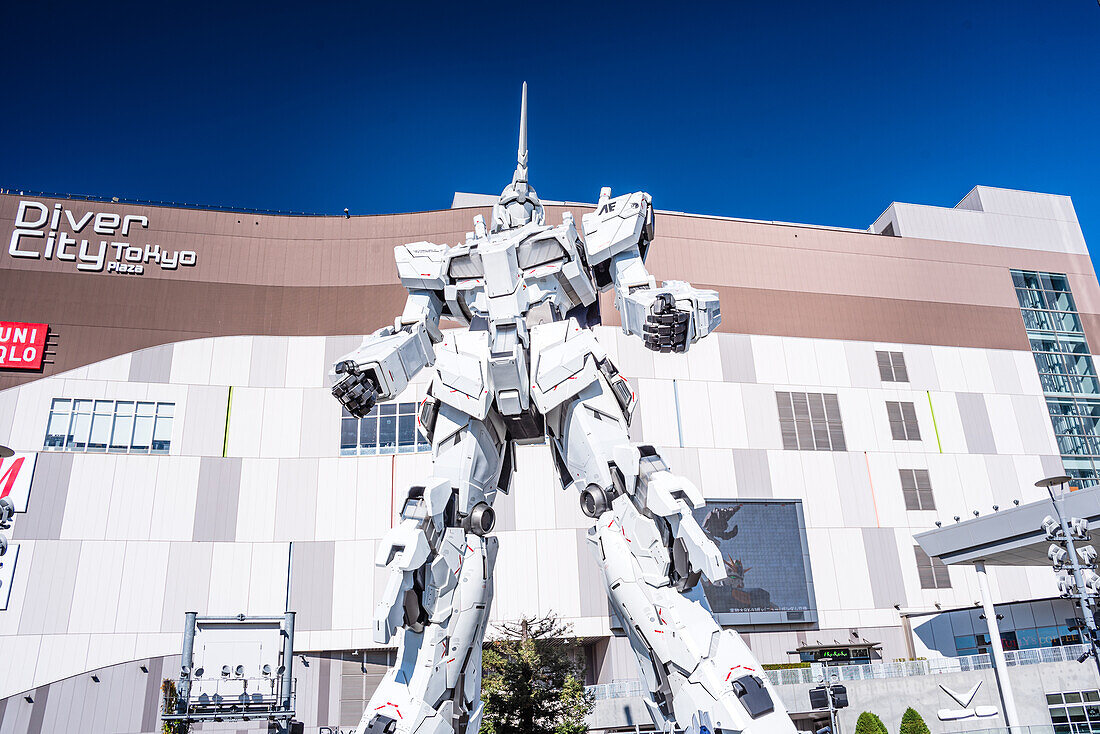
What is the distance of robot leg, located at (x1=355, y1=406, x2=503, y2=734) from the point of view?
6344mm

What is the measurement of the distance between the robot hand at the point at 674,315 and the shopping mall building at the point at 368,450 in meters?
19.4

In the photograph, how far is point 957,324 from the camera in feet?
120

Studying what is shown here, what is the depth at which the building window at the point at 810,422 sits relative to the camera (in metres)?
32.4

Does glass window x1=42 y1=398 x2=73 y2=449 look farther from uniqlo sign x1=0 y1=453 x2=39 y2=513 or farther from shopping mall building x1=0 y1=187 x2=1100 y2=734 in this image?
uniqlo sign x1=0 y1=453 x2=39 y2=513

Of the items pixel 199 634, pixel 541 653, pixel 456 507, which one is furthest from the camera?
pixel 541 653

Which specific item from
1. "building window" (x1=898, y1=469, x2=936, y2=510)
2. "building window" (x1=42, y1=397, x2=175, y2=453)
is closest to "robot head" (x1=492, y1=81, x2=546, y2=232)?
"building window" (x1=42, y1=397, x2=175, y2=453)

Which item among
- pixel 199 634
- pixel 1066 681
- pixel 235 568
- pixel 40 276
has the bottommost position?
pixel 1066 681

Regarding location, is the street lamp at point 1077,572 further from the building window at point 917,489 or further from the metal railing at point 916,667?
the building window at point 917,489

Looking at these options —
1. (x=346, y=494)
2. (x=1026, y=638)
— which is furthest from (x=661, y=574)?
(x=1026, y=638)

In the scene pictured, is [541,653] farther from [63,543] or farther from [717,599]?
[63,543]

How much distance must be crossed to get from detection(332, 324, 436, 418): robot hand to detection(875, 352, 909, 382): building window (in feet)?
102

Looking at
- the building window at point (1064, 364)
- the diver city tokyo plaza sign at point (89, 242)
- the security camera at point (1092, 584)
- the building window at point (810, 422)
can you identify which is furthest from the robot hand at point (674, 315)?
the building window at point (1064, 364)

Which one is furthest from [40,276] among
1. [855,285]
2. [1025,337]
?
[1025,337]

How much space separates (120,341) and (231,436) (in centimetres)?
614
